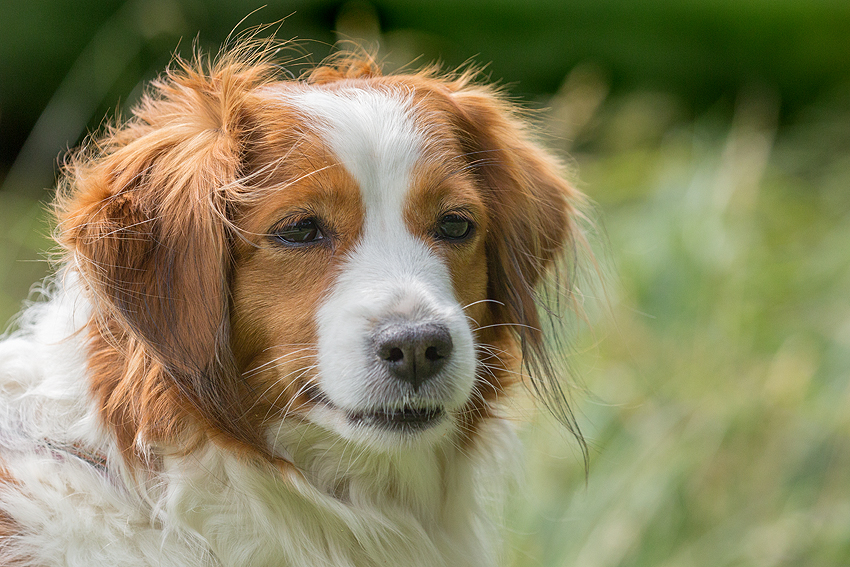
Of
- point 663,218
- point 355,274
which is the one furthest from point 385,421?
A: point 663,218

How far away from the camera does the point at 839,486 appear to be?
4.11 m

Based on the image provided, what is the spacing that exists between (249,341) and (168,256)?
12.7 inches

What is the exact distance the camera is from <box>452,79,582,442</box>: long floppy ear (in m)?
2.67

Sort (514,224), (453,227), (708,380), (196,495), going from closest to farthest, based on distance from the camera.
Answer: (196,495) < (453,227) < (514,224) < (708,380)

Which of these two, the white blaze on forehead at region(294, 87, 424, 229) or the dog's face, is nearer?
the dog's face

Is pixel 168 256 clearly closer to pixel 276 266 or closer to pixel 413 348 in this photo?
pixel 276 266

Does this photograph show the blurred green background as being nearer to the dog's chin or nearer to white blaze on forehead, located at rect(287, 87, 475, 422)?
the dog's chin

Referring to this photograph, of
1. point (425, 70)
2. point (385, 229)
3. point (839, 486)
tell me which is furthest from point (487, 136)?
point (839, 486)

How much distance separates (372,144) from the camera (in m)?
2.31

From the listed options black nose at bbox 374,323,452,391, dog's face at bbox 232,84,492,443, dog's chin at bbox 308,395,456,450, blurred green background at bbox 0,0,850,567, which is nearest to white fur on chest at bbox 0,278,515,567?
dog's chin at bbox 308,395,456,450

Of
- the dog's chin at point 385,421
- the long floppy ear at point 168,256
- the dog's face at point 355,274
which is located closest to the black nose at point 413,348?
the dog's face at point 355,274

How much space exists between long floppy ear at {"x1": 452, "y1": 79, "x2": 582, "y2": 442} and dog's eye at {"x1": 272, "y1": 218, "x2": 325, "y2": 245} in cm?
62

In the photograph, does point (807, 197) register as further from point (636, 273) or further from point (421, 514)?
point (421, 514)

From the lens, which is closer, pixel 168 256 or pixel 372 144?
pixel 168 256
